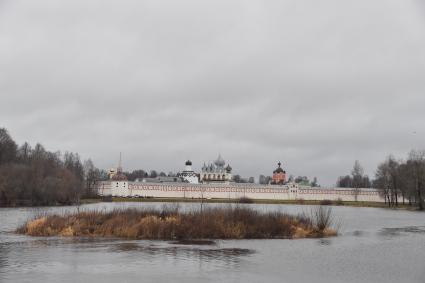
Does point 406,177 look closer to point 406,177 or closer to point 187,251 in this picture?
point 406,177

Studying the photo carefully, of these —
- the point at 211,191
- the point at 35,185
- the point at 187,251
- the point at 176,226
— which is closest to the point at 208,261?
the point at 187,251

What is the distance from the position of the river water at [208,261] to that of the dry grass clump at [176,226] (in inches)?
73.5

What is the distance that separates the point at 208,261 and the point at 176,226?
10319 millimetres

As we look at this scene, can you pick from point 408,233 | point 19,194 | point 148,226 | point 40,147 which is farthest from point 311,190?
point 148,226

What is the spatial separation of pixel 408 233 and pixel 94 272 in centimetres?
2841

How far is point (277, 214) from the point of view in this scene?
3822cm

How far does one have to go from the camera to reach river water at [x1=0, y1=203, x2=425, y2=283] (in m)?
19.7

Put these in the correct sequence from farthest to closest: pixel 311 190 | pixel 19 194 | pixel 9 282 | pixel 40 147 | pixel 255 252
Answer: pixel 311 190 → pixel 40 147 → pixel 19 194 → pixel 255 252 → pixel 9 282

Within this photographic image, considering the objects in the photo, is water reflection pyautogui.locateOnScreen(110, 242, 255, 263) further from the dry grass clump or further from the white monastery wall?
the white monastery wall

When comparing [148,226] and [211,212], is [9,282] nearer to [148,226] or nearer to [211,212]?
[148,226]

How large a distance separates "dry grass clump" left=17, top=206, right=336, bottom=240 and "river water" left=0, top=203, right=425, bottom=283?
1866 millimetres

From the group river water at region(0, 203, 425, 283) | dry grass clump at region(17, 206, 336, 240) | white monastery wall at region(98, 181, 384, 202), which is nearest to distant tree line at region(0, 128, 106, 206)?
dry grass clump at region(17, 206, 336, 240)

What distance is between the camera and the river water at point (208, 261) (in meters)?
19.7

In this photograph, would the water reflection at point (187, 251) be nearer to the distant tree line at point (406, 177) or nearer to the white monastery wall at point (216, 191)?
the distant tree line at point (406, 177)
